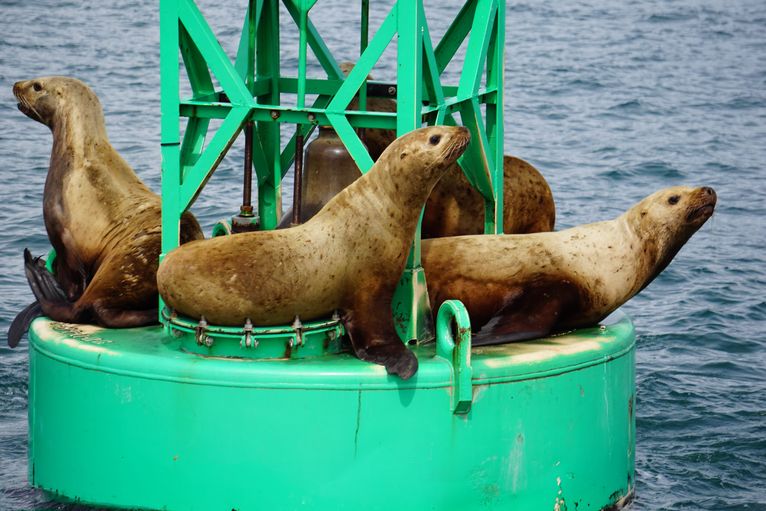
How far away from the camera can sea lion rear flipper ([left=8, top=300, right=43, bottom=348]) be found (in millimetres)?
8070

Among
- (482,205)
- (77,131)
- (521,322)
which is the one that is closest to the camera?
(521,322)

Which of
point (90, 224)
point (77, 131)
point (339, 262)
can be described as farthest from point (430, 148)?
point (77, 131)

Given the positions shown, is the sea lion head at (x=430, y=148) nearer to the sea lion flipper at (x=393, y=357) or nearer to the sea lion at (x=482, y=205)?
the sea lion flipper at (x=393, y=357)

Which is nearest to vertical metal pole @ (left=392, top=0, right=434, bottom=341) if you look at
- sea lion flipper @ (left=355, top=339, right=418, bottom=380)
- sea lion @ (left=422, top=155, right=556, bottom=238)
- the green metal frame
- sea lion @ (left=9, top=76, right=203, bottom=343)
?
the green metal frame

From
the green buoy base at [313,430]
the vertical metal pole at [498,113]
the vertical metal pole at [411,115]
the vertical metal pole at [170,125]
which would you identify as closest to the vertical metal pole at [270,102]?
the vertical metal pole at [170,125]

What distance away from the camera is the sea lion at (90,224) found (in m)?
7.86

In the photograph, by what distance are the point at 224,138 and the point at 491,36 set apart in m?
2.02

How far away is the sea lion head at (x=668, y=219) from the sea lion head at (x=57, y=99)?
127 inches

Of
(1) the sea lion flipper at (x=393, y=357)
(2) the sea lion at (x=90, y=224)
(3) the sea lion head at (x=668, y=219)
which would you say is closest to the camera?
(1) the sea lion flipper at (x=393, y=357)

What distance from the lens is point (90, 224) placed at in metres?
8.24

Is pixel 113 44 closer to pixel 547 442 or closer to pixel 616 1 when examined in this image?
pixel 616 1

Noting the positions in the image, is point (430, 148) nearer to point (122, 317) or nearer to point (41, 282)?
point (122, 317)

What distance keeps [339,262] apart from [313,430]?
0.85 meters

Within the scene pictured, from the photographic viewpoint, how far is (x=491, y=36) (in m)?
8.64
